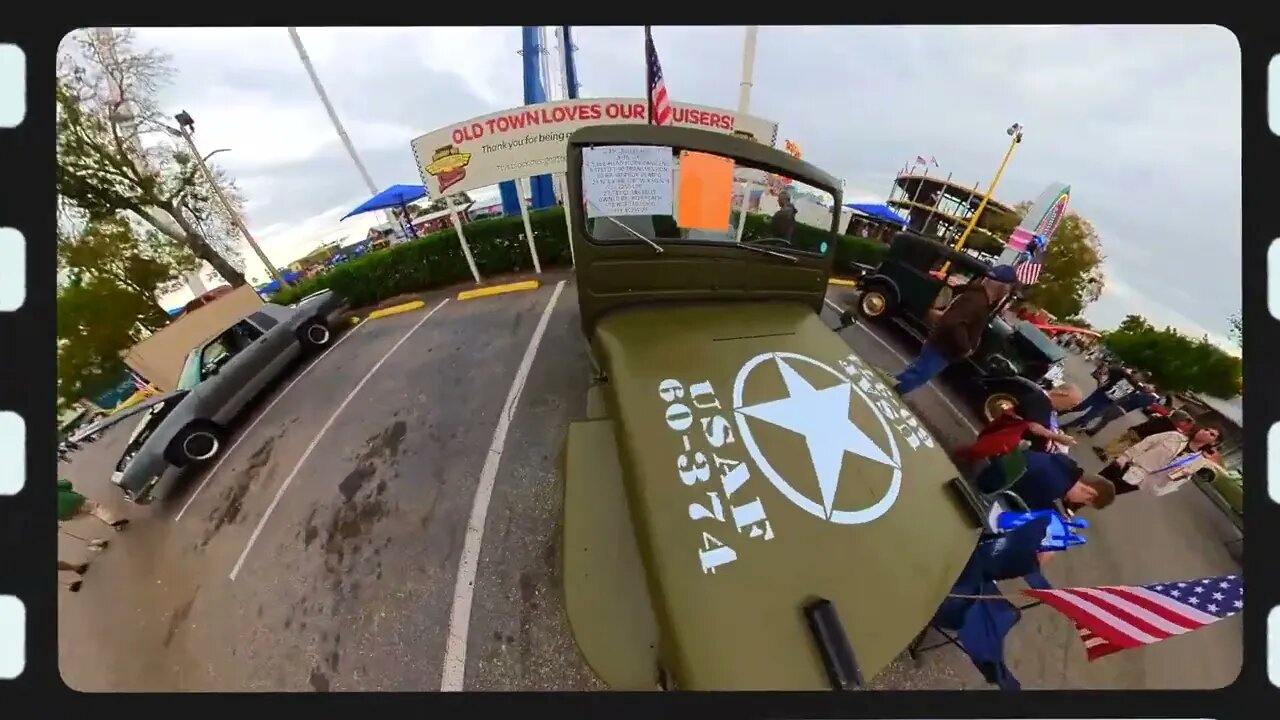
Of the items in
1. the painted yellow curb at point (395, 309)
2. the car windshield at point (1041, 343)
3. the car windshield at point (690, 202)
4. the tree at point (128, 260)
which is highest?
the car windshield at point (690, 202)

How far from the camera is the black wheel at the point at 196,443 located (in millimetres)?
3393

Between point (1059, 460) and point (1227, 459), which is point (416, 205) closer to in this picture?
point (1059, 460)

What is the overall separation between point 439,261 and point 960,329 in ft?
15.5

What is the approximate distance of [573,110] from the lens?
443 centimetres

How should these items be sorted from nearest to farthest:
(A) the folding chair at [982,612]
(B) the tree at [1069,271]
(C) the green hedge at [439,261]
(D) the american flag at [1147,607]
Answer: (D) the american flag at [1147,607] → (A) the folding chair at [982,612] → (B) the tree at [1069,271] → (C) the green hedge at [439,261]

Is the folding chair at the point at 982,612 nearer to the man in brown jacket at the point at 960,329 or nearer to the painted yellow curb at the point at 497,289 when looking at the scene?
the man in brown jacket at the point at 960,329

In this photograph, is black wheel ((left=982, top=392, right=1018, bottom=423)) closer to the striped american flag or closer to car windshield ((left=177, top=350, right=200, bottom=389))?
the striped american flag

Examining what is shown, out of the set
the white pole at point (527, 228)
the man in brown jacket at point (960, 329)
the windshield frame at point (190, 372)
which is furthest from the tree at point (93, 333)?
the man in brown jacket at point (960, 329)

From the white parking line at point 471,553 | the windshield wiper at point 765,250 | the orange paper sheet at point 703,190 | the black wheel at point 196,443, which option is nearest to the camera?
the white parking line at point 471,553

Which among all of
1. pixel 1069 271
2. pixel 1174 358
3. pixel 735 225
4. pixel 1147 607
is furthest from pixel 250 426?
pixel 1069 271

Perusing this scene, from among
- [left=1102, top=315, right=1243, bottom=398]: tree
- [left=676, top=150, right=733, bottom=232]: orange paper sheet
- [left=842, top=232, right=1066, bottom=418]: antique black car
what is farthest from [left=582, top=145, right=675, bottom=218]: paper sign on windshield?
[left=1102, top=315, right=1243, bottom=398]: tree

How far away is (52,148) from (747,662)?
11.5 feet

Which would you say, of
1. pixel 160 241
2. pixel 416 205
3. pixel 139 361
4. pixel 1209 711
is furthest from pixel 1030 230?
pixel 139 361

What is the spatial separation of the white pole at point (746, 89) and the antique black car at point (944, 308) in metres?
1.74
